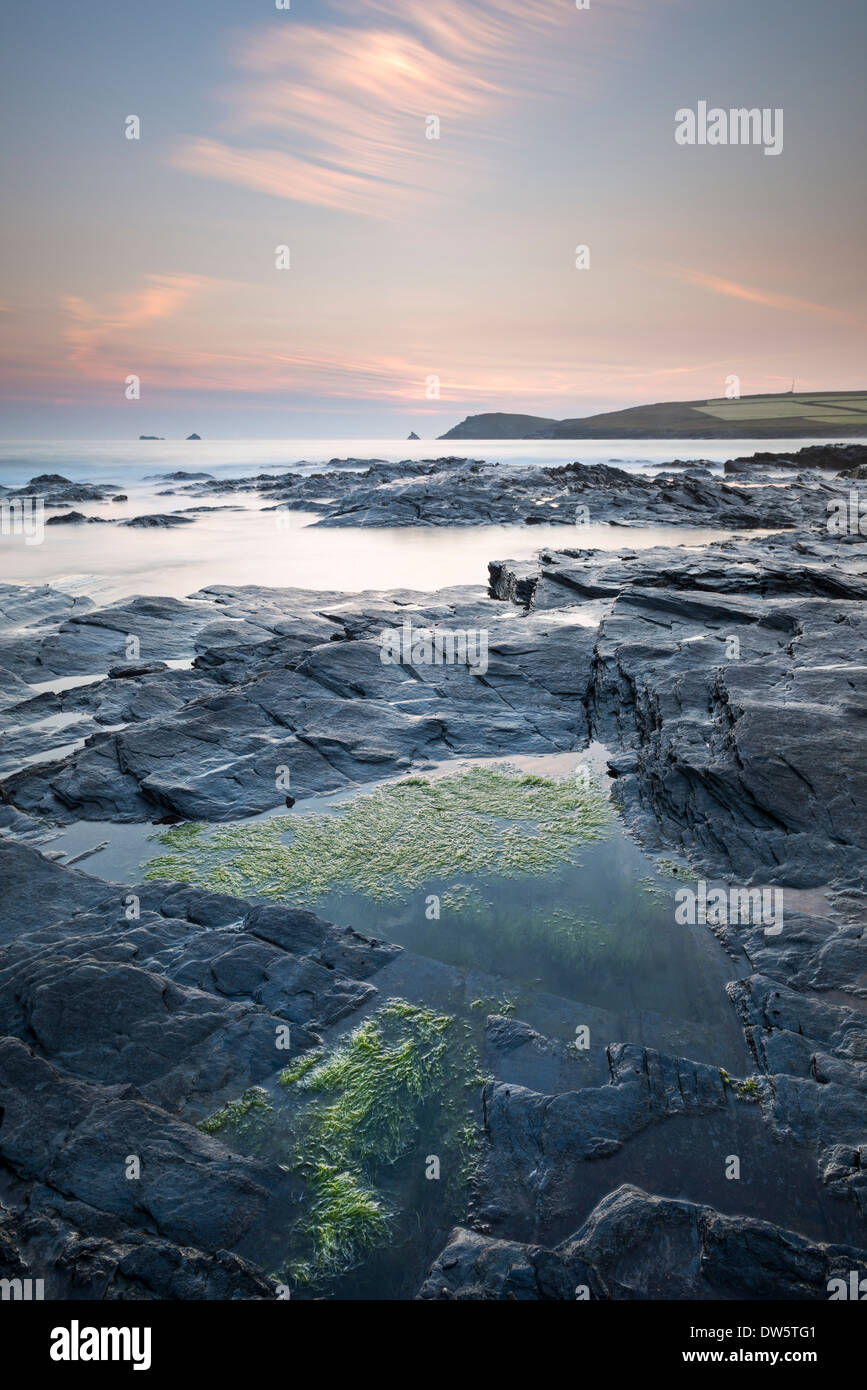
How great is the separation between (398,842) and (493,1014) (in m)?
3.34

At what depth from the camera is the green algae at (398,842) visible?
8727 mm

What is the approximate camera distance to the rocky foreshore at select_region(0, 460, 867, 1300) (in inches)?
178

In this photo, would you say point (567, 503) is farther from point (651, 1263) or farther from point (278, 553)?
point (651, 1263)

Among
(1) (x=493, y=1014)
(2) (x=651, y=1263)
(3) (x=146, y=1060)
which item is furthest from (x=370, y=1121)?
(2) (x=651, y=1263)

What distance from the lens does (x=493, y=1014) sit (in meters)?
6.49

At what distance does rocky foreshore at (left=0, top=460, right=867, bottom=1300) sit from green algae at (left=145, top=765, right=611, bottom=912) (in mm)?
644

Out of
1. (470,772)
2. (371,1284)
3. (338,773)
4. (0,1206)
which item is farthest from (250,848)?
(371,1284)

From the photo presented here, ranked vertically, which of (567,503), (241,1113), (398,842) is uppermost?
(567,503)

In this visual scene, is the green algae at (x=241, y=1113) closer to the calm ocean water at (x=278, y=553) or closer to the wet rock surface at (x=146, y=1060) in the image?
the wet rock surface at (x=146, y=1060)

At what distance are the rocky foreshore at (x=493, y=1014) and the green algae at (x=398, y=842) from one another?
2.11ft

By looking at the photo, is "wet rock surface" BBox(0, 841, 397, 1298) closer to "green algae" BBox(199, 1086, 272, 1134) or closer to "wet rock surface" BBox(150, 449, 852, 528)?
"green algae" BBox(199, 1086, 272, 1134)

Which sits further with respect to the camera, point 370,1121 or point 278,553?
point 278,553

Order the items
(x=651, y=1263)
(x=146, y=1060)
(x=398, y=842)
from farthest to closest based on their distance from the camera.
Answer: (x=398, y=842)
(x=146, y=1060)
(x=651, y=1263)
